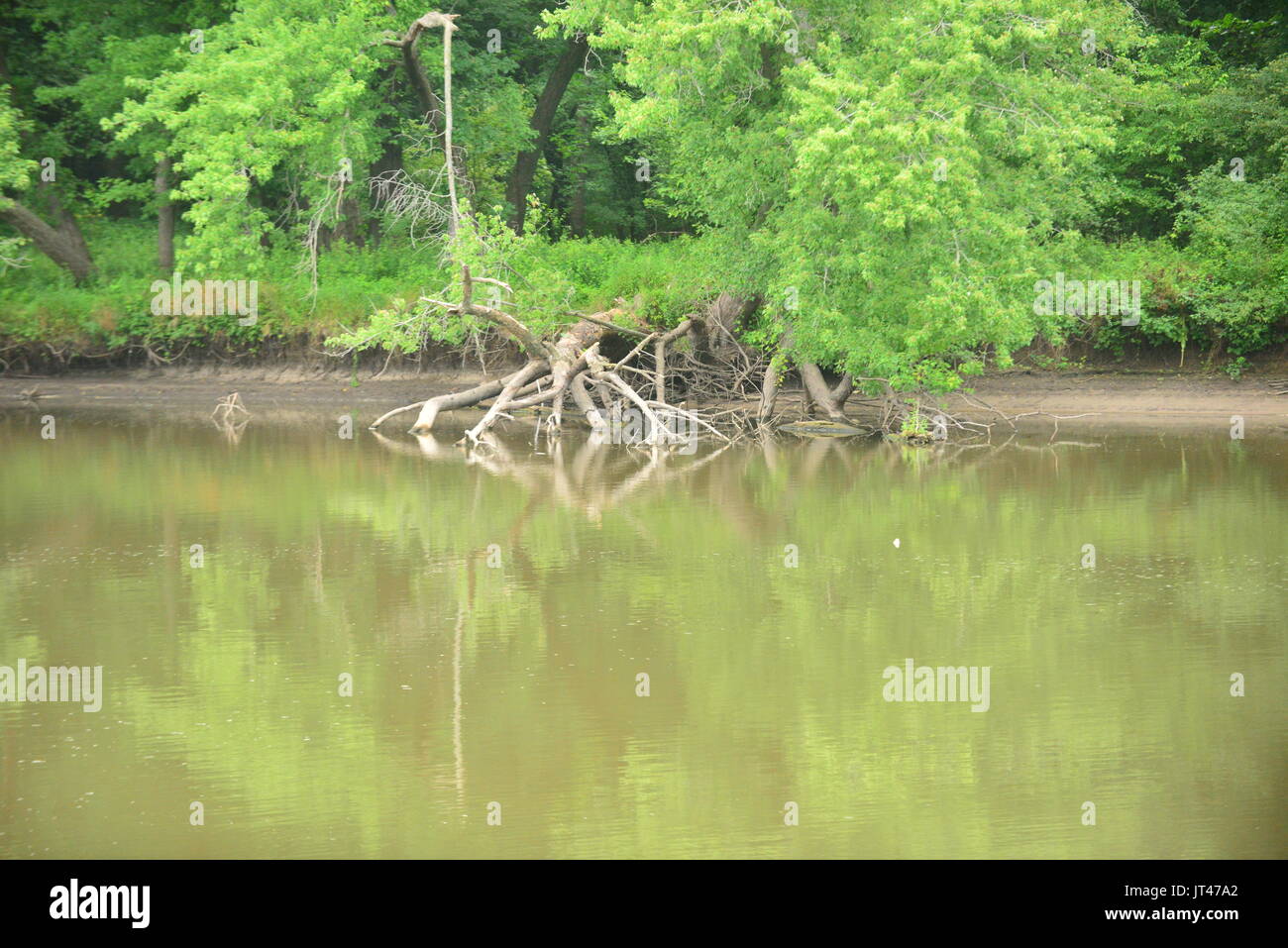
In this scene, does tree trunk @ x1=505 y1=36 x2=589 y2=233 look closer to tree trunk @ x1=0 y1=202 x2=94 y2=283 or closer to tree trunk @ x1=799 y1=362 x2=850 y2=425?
tree trunk @ x1=0 y1=202 x2=94 y2=283

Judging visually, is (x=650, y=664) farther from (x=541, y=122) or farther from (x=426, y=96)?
(x=541, y=122)

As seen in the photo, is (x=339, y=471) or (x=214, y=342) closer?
(x=339, y=471)

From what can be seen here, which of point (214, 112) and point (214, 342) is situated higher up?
point (214, 112)

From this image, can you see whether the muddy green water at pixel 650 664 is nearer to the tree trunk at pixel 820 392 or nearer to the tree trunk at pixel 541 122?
the tree trunk at pixel 820 392

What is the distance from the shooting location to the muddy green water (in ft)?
24.0

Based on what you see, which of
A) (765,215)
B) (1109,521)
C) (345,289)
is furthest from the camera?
(345,289)

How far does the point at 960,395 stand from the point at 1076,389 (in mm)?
2245

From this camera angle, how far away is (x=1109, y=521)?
1528cm

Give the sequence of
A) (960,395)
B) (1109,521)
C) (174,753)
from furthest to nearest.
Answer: (960,395) → (1109,521) → (174,753)

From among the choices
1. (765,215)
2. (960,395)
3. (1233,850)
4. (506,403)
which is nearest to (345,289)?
(506,403)

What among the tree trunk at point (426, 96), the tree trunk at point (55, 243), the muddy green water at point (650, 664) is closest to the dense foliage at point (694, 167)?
the tree trunk at point (55, 243)

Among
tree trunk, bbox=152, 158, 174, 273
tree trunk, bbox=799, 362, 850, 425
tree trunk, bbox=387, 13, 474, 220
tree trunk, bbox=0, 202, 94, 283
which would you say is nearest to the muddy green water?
tree trunk, bbox=799, 362, 850, 425

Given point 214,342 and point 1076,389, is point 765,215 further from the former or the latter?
point 214,342

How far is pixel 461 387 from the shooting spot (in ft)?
93.0
